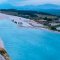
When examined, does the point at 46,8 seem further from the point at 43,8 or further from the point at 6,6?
the point at 6,6

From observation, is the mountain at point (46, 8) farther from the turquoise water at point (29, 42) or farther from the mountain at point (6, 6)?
the turquoise water at point (29, 42)

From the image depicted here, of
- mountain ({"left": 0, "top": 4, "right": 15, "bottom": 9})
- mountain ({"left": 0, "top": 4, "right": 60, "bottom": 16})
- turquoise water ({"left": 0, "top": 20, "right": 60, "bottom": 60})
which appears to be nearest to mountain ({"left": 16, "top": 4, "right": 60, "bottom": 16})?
mountain ({"left": 0, "top": 4, "right": 60, "bottom": 16})

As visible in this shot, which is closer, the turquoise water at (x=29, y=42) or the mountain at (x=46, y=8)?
the turquoise water at (x=29, y=42)

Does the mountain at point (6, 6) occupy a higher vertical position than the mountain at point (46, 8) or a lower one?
higher

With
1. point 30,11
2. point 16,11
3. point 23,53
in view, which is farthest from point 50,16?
point 23,53

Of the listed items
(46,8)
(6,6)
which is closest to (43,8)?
(46,8)

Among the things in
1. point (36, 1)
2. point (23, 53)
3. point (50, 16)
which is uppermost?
point (36, 1)

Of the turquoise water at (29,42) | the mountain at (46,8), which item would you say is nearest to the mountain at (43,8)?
the mountain at (46,8)

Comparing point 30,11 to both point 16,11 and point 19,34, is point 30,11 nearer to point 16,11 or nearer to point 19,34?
point 16,11
